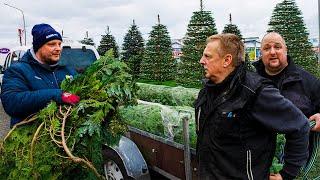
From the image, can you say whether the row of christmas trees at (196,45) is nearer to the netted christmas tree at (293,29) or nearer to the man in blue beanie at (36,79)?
the netted christmas tree at (293,29)

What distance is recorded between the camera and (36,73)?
3.11 metres

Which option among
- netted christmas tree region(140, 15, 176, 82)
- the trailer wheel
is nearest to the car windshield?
the trailer wheel

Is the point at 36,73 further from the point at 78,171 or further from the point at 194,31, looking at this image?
the point at 194,31

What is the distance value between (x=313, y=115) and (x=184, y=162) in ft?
3.95

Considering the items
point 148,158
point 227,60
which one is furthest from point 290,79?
point 148,158

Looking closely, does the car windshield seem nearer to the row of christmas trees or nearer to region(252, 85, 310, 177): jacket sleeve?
the row of christmas trees

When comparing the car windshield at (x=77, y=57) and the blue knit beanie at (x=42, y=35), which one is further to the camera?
the car windshield at (x=77, y=57)

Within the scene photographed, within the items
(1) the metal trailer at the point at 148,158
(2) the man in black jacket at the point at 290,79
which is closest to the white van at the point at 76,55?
(1) the metal trailer at the point at 148,158

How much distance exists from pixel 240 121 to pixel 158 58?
17.3 m

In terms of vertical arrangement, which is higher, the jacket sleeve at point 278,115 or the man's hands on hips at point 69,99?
the man's hands on hips at point 69,99

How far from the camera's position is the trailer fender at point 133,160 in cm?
425

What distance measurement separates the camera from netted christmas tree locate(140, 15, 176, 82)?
19.6 meters

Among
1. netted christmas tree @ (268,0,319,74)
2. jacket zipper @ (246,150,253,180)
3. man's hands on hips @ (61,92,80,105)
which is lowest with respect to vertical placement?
jacket zipper @ (246,150,253,180)

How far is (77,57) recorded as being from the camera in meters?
10.2
